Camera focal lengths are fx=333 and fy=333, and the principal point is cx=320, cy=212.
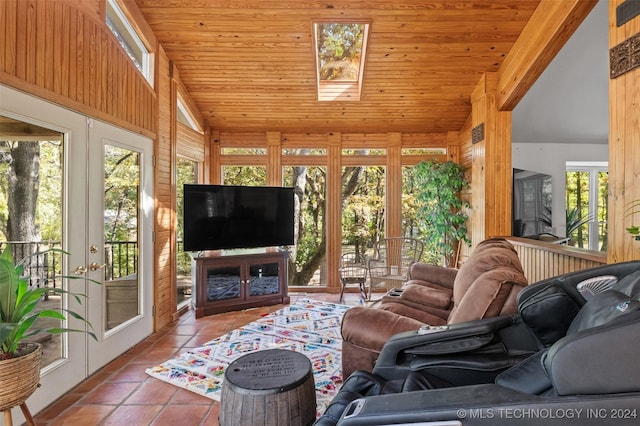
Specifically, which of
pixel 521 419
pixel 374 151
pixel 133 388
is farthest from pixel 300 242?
pixel 521 419

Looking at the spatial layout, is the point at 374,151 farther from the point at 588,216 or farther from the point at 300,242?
the point at 588,216

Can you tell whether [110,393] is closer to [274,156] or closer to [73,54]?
[73,54]

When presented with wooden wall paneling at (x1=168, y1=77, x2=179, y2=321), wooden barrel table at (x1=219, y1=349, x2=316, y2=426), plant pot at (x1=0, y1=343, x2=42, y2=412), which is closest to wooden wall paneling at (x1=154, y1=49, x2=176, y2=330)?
wooden wall paneling at (x1=168, y1=77, x2=179, y2=321)

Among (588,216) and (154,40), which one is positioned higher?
(154,40)

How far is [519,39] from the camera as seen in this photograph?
138 inches

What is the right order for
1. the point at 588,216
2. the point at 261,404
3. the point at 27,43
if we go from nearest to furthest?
1. the point at 261,404
2. the point at 27,43
3. the point at 588,216

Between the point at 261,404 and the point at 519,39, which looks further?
the point at 519,39

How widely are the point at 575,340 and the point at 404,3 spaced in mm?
3463

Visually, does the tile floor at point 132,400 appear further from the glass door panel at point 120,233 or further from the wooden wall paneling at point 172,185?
the wooden wall paneling at point 172,185

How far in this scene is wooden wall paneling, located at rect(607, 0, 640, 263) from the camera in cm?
193

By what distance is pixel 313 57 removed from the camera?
390cm

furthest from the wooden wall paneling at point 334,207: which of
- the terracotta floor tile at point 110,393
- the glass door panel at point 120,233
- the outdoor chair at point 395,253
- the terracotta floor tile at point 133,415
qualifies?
the terracotta floor tile at point 133,415

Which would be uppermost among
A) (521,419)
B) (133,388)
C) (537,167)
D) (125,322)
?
(537,167)

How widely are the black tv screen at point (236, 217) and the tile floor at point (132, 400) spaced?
1377mm
